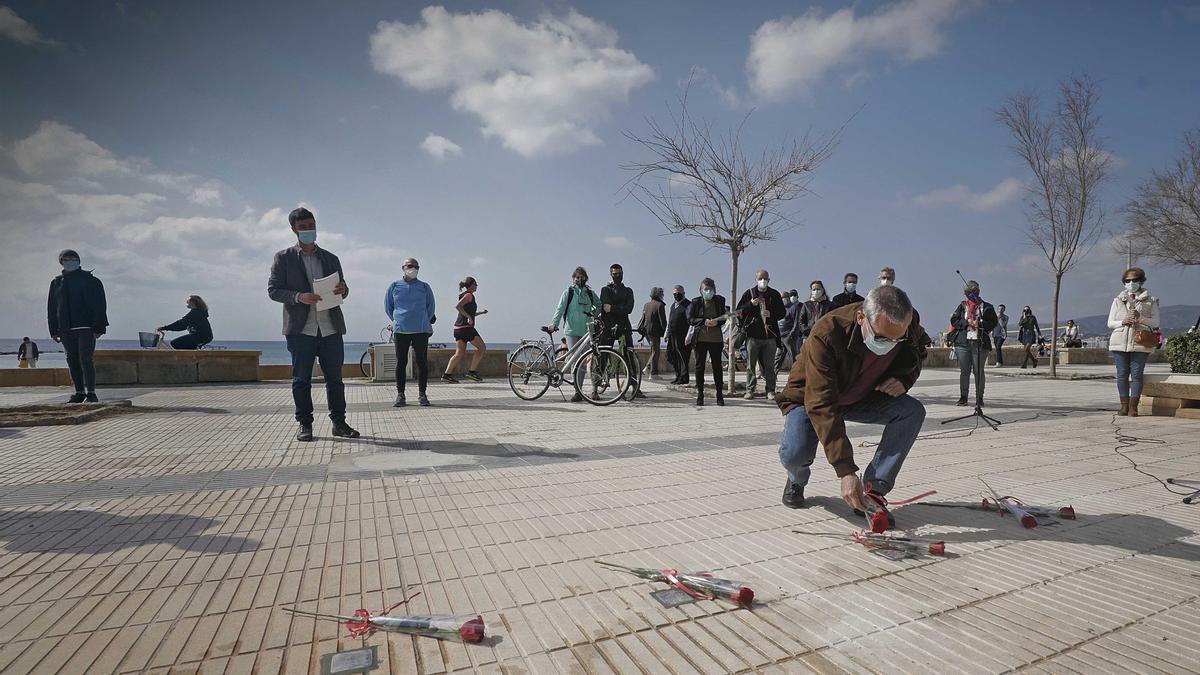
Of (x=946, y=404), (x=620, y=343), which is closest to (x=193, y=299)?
(x=620, y=343)

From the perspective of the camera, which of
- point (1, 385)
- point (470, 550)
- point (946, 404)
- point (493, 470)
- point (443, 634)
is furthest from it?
point (1, 385)

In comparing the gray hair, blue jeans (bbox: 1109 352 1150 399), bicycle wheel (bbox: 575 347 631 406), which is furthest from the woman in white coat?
the gray hair

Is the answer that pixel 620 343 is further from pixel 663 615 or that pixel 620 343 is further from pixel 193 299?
pixel 193 299

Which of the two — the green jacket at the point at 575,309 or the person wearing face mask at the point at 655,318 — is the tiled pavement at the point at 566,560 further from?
the person wearing face mask at the point at 655,318

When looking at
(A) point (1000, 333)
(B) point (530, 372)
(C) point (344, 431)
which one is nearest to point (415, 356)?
(B) point (530, 372)

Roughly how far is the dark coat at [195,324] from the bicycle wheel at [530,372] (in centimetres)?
717

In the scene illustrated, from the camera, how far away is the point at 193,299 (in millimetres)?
11703

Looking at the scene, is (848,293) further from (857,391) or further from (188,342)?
(188,342)

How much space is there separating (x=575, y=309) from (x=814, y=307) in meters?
4.97

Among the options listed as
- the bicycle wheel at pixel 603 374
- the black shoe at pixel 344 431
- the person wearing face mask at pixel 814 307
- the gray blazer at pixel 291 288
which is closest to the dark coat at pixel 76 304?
the gray blazer at pixel 291 288

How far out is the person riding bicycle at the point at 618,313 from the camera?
28.1 ft

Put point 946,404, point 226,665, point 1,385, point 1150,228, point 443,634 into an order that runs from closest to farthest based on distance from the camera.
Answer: point 226,665 < point 443,634 < point 946,404 < point 1,385 < point 1150,228

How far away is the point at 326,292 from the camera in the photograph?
552cm

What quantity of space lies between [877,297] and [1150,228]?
2445 centimetres
